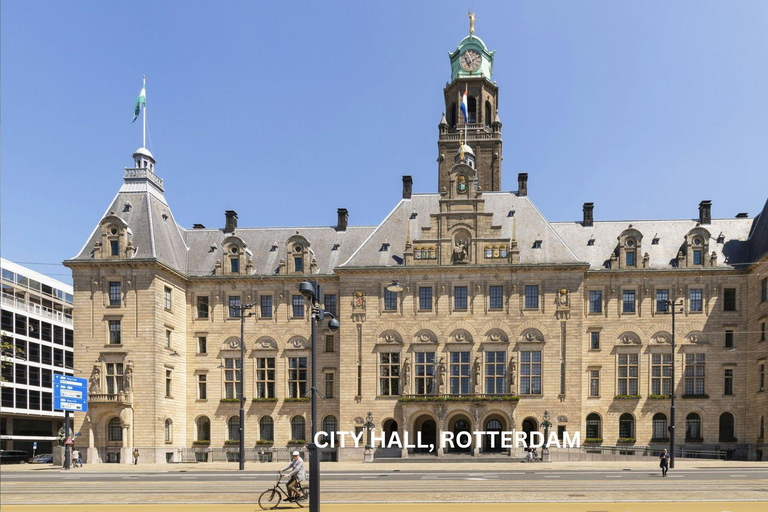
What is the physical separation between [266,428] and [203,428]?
5646 millimetres

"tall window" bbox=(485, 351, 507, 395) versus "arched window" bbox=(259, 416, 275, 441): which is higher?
"tall window" bbox=(485, 351, 507, 395)

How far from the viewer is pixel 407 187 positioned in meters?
62.9

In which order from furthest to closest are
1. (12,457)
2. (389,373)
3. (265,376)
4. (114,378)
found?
(12,457), (265,376), (389,373), (114,378)

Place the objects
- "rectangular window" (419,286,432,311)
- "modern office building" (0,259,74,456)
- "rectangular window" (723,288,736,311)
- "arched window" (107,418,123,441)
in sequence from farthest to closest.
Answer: "modern office building" (0,259,74,456), "rectangular window" (419,286,432,311), "rectangular window" (723,288,736,311), "arched window" (107,418,123,441)

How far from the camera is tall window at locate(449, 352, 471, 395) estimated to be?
2211 inches

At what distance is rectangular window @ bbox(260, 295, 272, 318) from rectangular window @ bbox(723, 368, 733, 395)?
39116 millimetres

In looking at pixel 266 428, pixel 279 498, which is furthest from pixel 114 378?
pixel 279 498

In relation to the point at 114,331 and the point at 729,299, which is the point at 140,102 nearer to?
the point at 114,331

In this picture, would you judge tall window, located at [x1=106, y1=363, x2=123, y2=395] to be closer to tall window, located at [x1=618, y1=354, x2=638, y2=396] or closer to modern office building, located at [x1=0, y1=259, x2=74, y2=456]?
modern office building, located at [x1=0, y1=259, x2=74, y2=456]

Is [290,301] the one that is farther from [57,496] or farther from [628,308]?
[57,496]

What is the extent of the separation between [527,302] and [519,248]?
4.61 m

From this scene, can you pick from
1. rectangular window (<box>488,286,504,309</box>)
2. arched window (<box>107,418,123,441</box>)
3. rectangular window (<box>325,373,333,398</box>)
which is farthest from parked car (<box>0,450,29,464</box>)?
rectangular window (<box>488,286,504,309</box>)

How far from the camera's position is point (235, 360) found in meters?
59.3

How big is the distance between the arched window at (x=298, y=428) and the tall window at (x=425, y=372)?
10497 millimetres
